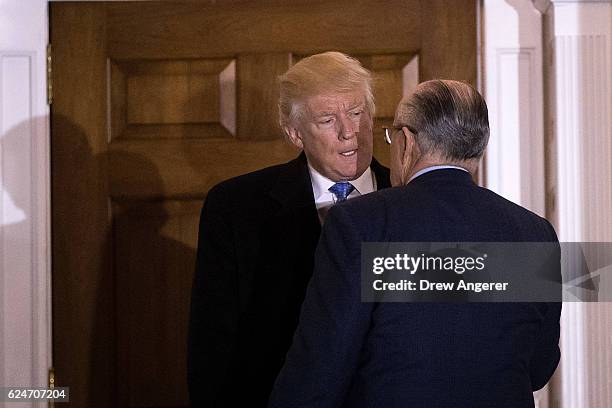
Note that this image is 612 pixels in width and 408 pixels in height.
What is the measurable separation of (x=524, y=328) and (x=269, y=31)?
1.48m

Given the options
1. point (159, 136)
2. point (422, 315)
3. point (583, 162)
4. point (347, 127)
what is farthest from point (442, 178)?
point (159, 136)

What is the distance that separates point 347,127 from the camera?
7.03 ft

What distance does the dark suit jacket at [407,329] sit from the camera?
1543 mm

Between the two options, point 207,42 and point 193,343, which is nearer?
point 193,343

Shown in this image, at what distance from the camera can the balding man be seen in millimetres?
1544

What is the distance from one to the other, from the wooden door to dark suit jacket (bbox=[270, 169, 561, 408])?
1.21 meters

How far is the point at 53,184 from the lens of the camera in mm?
2791

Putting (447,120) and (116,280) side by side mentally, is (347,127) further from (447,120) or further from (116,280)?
(116,280)

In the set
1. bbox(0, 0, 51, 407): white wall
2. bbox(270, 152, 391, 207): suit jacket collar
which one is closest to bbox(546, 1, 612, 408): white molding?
bbox(270, 152, 391, 207): suit jacket collar

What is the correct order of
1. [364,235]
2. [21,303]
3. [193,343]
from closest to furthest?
[364,235]
[193,343]
[21,303]

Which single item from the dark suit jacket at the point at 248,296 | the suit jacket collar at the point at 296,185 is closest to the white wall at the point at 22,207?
the dark suit jacket at the point at 248,296

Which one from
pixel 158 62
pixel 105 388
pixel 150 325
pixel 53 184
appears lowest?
pixel 105 388

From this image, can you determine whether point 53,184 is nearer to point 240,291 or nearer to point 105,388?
point 105,388

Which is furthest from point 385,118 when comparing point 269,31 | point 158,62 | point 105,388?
point 105,388
